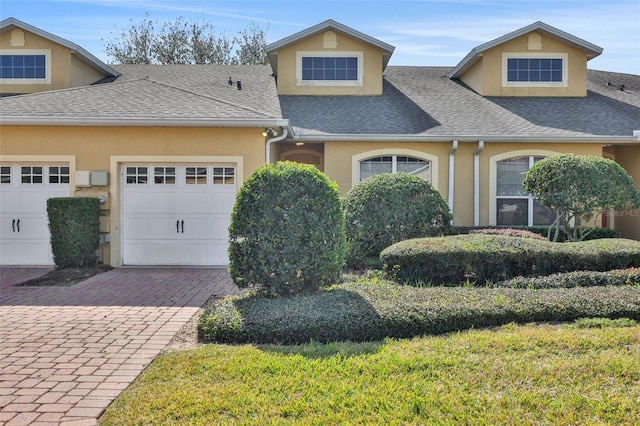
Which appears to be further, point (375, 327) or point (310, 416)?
point (375, 327)

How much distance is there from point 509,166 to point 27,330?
11050mm

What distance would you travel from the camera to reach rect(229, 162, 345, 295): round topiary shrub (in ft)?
20.3

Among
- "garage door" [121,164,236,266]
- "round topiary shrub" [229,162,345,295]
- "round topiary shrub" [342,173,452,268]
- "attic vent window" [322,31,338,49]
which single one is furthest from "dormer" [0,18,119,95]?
"round topiary shrub" [229,162,345,295]

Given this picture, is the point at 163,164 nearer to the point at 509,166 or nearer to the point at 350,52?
the point at 350,52

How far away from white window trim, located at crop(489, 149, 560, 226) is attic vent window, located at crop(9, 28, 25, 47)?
44.3 feet

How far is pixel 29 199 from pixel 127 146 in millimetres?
2477

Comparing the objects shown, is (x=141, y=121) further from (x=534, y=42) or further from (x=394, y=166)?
(x=534, y=42)

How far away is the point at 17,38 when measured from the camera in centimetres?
1406

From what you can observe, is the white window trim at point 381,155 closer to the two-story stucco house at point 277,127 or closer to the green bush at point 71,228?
the two-story stucco house at point 277,127

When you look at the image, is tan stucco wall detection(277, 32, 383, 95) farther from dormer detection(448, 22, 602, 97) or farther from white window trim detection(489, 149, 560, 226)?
white window trim detection(489, 149, 560, 226)

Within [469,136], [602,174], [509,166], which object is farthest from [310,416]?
[509,166]

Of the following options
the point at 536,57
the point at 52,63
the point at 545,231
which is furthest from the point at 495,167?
the point at 52,63

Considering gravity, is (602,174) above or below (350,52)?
below

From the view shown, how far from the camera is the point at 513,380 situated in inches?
158
